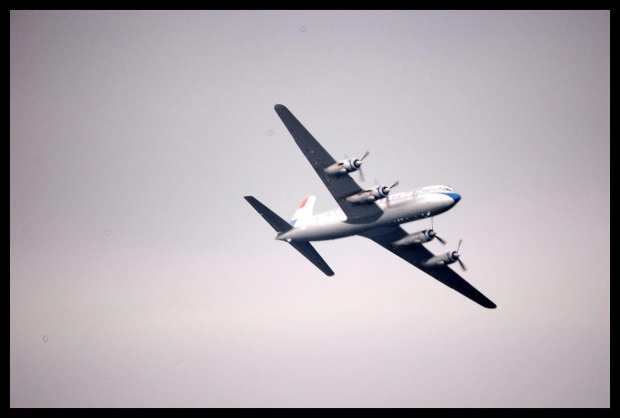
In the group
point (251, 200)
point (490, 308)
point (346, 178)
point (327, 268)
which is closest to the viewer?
point (346, 178)

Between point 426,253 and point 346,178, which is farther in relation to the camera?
point 426,253

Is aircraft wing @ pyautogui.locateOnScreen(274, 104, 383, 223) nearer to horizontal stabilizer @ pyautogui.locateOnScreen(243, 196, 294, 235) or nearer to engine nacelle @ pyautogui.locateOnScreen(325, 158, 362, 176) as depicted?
engine nacelle @ pyautogui.locateOnScreen(325, 158, 362, 176)

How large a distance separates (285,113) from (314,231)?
12834mm

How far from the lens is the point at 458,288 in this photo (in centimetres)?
6825

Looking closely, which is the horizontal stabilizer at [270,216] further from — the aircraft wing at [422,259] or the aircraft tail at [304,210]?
the aircraft wing at [422,259]

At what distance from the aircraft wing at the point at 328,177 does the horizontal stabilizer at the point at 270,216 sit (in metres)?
6.67

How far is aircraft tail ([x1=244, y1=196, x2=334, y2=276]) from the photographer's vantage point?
→ 5916 centimetres

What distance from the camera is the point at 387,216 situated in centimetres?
5609

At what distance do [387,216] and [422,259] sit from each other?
36.3ft

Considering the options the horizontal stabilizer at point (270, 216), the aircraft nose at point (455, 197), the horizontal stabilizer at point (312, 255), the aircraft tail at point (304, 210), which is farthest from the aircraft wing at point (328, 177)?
the aircraft tail at point (304, 210)

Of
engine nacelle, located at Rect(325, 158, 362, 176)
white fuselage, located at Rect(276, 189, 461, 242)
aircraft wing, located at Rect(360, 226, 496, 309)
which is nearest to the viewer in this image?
engine nacelle, located at Rect(325, 158, 362, 176)

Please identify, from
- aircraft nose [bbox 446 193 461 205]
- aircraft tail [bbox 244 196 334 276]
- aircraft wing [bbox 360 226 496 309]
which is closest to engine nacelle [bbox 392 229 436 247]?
aircraft wing [bbox 360 226 496 309]

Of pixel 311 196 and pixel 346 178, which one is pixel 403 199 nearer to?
pixel 346 178

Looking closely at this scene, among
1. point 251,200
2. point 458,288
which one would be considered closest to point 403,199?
point 251,200
